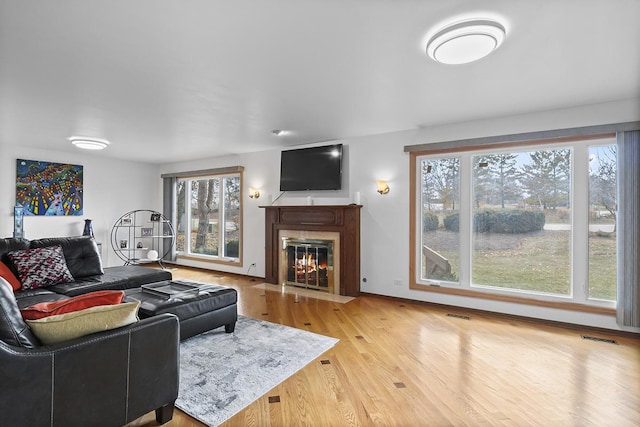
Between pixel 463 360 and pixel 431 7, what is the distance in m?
2.69

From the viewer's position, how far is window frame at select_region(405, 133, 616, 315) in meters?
3.58

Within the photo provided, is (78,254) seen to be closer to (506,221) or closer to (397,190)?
(397,190)

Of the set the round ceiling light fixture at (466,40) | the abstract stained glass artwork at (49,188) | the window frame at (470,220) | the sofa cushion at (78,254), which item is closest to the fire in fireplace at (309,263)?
the window frame at (470,220)

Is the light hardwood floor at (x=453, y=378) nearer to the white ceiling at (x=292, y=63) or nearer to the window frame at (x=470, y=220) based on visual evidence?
the window frame at (x=470, y=220)

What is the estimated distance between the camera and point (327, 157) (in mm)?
5238

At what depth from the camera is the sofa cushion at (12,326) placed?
4.60ft

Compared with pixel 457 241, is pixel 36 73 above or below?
above

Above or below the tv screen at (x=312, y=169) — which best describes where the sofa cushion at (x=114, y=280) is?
below

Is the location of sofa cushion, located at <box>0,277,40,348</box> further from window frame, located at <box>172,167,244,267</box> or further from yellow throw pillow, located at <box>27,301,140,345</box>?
window frame, located at <box>172,167,244,267</box>

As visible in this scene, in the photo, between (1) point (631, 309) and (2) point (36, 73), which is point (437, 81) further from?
(2) point (36, 73)

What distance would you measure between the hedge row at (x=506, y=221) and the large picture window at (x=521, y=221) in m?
0.01

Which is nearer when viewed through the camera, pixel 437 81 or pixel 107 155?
pixel 437 81

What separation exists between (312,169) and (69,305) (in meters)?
4.07

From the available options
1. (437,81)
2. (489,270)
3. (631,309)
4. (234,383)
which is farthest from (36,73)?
(631,309)
